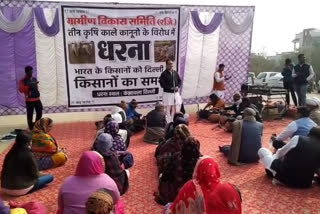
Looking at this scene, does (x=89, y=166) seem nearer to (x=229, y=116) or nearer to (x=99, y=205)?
(x=99, y=205)

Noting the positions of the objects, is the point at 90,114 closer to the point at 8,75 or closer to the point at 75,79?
the point at 75,79

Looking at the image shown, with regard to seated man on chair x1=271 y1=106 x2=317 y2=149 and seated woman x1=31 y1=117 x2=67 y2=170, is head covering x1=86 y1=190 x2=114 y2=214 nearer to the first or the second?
seated woman x1=31 y1=117 x2=67 y2=170

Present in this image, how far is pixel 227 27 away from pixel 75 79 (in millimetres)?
4044

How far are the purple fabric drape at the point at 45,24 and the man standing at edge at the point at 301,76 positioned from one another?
5.59 meters

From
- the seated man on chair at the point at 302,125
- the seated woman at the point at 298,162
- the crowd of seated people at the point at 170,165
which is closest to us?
the crowd of seated people at the point at 170,165

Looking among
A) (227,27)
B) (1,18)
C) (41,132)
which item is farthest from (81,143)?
(227,27)

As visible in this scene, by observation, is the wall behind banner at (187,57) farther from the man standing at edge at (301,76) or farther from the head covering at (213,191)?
the head covering at (213,191)

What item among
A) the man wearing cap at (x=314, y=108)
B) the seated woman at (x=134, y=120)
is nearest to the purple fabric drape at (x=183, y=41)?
the seated woman at (x=134, y=120)

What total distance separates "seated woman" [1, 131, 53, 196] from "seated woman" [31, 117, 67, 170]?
0.85m

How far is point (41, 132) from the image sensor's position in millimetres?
4727

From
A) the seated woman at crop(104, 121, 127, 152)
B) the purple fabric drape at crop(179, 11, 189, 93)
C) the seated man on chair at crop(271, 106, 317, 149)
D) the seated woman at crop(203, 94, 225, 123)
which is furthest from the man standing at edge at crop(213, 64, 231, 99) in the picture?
the seated woman at crop(104, 121, 127, 152)

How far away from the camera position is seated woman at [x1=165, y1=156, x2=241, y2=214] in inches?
85.4

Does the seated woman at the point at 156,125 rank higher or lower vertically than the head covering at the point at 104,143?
lower

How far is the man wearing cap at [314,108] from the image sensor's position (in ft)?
15.0
